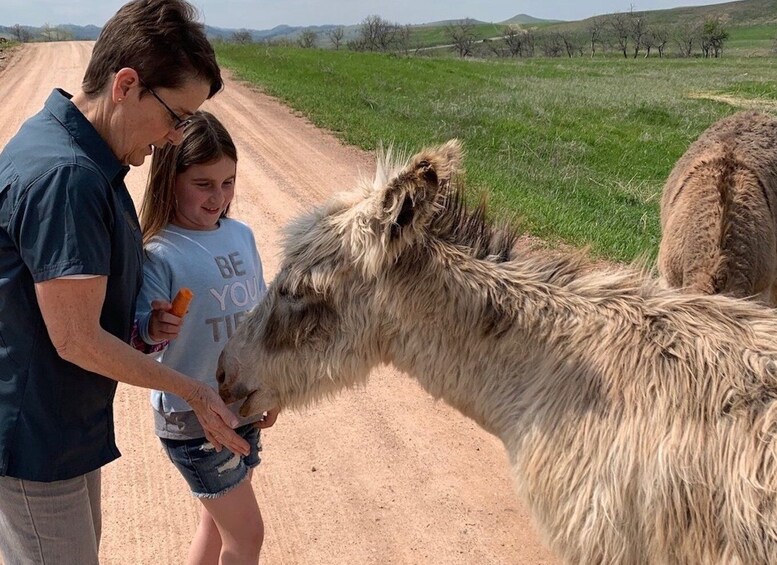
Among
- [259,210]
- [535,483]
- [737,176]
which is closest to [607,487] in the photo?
[535,483]

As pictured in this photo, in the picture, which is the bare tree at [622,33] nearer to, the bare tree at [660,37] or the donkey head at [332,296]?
the bare tree at [660,37]

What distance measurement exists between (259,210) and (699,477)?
9.11 m

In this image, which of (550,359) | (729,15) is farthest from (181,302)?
(729,15)

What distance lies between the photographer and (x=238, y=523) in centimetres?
309

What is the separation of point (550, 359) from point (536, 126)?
57.6ft

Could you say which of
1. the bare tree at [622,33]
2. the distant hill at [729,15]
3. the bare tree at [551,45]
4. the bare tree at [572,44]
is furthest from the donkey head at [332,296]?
the distant hill at [729,15]

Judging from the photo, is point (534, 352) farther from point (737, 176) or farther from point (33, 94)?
point (33, 94)

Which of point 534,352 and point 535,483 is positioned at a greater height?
point 534,352

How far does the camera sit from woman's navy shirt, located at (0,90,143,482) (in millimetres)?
1982

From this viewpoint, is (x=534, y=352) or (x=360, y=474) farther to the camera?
(x=360, y=474)

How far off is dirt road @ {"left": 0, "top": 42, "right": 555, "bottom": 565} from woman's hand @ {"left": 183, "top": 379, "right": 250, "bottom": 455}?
0.92 m

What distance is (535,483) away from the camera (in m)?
2.33

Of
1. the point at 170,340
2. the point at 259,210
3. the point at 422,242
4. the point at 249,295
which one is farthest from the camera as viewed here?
the point at 259,210

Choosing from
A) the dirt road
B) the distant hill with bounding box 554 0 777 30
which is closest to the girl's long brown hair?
the dirt road
